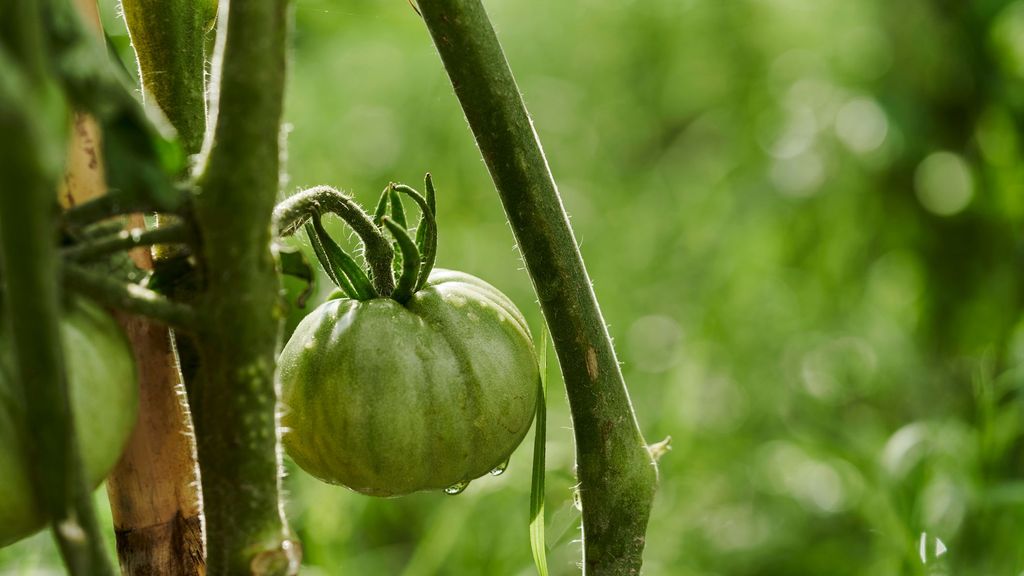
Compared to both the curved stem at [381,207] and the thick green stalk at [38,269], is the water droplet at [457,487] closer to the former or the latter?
the curved stem at [381,207]

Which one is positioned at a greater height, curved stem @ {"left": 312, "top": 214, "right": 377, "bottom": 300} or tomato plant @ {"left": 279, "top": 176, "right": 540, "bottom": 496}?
curved stem @ {"left": 312, "top": 214, "right": 377, "bottom": 300}

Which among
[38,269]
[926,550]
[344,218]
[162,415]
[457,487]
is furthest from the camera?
[926,550]

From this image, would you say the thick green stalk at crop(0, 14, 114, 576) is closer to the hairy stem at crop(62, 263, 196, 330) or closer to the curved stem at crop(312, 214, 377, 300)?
the hairy stem at crop(62, 263, 196, 330)

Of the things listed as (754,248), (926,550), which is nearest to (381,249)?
(926,550)

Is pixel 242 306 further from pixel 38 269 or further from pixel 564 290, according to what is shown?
pixel 564 290

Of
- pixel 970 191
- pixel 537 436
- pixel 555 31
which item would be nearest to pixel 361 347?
pixel 537 436

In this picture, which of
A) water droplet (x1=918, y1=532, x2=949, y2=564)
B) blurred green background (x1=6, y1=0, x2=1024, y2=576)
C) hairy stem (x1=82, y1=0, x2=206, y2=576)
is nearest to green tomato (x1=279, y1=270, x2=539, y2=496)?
hairy stem (x1=82, y1=0, x2=206, y2=576)
